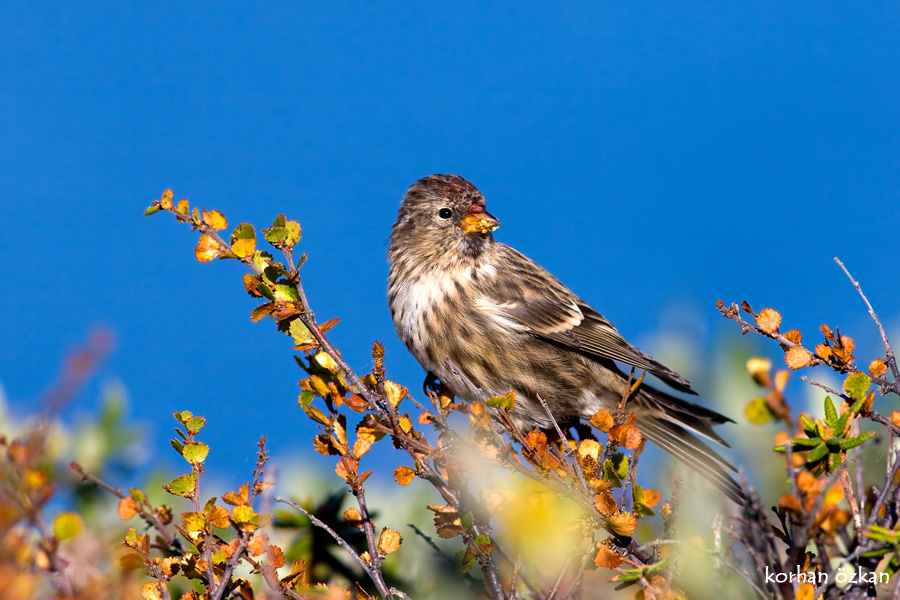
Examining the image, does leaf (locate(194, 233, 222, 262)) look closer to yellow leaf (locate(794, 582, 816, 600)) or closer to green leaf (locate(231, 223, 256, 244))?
green leaf (locate(231, 223, 256, 244))

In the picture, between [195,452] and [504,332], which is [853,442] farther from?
[504,332]

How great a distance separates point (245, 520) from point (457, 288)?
2.20 meters

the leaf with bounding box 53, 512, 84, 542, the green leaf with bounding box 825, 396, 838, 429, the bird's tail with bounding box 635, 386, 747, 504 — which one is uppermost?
the bird's tail with bounding box 635, 386, 747, 504

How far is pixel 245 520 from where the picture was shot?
6.27 feet

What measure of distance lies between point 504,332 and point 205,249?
6.41 feet

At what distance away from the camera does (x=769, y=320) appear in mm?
2297

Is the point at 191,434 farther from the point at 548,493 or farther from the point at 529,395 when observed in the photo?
the point at 529,395

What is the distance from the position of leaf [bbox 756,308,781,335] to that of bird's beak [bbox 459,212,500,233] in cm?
190

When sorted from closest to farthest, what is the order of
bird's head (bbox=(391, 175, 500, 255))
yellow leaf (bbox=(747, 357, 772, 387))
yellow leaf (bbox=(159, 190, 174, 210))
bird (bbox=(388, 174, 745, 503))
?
yellow leaf (bbox=(747, 357, 772, 387)), yellow leaf (bbox=(159, 190, 174, 210)), bird (bbox=(388, 174, 745, 503)), bird's head (bbox=(391, 175, 500, 255))

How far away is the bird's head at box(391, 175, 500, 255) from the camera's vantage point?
4125mm

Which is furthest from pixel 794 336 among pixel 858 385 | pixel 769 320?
pixel 858 385

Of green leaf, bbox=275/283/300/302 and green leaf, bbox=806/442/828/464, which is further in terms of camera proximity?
green leaf, bbox=275/283/300/302

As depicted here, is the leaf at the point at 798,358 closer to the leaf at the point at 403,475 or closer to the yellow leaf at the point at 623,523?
the yellow leaf at the point at 623,523

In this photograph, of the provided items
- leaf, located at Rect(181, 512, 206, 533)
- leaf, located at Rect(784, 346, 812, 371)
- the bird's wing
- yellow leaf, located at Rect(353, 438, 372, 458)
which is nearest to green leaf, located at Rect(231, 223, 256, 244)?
yellow leaf, located at Rect(353, 438, 372, 458)
